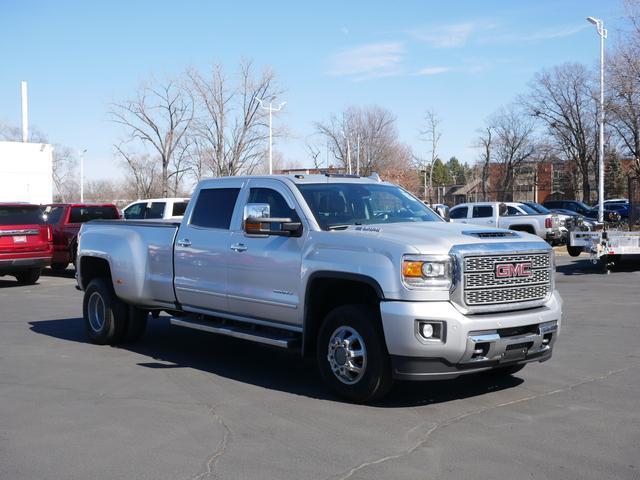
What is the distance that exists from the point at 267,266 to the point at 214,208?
134 centimetres

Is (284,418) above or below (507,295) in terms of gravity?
below

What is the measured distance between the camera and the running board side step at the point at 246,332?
23.2ft

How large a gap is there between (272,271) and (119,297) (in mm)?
3019

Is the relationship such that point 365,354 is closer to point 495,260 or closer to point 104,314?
point 495,260

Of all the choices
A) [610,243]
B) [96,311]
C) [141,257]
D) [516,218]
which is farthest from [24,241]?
[516,218]

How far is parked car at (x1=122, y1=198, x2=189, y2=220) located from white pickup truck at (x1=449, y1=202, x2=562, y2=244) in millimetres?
9641

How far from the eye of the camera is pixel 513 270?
6.43 meters

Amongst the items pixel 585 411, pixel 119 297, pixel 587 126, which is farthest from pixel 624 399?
pixel 587 126

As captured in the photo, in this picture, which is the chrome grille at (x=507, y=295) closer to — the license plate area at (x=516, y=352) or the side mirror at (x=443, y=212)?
the license plate area at (x=516, y=352)

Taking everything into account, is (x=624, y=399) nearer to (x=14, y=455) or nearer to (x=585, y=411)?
(x=585, y=411)

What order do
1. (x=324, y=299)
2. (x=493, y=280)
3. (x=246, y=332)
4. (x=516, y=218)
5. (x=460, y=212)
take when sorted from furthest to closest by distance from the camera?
1. (x=460, y=212)
2. (x=516, y=218)
3. (x=246, y=332)
4. (x=324, y=299)
5. (x=493, y=280)

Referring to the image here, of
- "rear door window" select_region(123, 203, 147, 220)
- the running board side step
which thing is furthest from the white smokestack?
the running board side step

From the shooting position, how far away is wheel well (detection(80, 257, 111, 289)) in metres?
9.96

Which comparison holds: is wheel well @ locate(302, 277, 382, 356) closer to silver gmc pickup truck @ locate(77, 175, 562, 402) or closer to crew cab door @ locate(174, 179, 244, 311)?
silver gmc pickup truck @ locate(77, 175, 562, 402)
